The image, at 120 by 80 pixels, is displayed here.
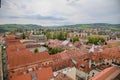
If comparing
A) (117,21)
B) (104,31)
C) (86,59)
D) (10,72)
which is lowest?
(10,72)

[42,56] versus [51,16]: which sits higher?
[51,16]

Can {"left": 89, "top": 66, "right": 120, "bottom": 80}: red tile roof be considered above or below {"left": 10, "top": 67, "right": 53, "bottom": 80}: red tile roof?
above

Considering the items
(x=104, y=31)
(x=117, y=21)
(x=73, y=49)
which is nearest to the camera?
(x=117, y=21)

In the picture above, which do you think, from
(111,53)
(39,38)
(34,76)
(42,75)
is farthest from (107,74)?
(39,38)

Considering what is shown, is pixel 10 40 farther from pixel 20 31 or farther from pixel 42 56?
pixel 42 56

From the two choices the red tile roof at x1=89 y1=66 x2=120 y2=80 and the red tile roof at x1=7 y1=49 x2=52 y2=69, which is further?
the red tile roof at x1=7 y1=49 x2=52 y2=69

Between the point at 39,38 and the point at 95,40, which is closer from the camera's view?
the point at 95,40

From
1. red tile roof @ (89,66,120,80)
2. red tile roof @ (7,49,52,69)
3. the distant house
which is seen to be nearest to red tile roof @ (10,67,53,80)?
red tile roof @ (7,49,52,69)

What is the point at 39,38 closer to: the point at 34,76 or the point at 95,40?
the point at 34,76

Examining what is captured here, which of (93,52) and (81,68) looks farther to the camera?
(93,52)

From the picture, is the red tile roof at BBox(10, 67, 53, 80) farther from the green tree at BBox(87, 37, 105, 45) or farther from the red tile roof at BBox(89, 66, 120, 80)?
the green tree at BBox(87, 37, 105, 45)

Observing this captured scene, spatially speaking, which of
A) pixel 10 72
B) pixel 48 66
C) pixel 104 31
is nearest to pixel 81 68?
pixel 48 66
